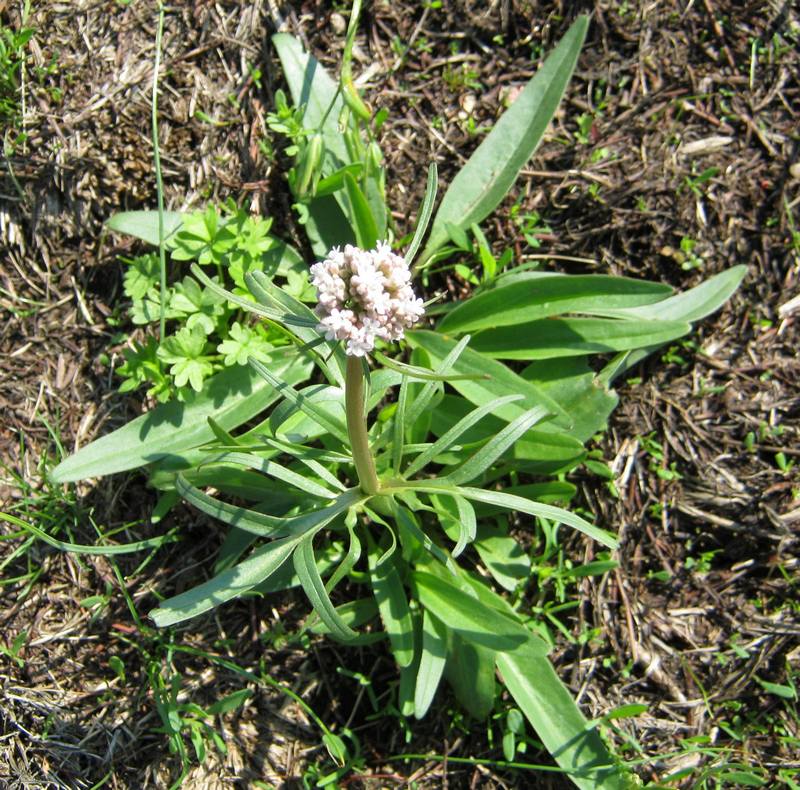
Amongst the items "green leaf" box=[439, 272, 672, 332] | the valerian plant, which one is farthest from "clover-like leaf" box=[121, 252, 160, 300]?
"green leaf" box=[439, 272, 672, 332]

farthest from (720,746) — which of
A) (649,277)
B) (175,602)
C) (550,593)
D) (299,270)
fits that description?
(299,270)

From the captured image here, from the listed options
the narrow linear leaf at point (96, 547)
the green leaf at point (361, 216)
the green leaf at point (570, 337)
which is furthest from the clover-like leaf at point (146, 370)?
the green leaf at point (570, 337)

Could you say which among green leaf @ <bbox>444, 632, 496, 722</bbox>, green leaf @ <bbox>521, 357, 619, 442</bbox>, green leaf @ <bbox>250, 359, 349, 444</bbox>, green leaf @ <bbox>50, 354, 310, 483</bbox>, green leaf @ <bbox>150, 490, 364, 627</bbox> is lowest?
green leaf @ <bbox>444, 632, 496, 722</bbox>

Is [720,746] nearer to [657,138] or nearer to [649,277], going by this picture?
[649,277]

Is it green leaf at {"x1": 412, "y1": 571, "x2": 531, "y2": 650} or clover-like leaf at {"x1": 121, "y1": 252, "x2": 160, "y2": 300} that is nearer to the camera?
green leaf at {"x1": 412, "y1": 571, "x2": 531, "y2": 650}

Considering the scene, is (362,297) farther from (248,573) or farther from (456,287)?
(456,287)

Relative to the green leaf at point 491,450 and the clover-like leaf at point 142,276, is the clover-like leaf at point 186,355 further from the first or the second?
the green leaf at point 491,450

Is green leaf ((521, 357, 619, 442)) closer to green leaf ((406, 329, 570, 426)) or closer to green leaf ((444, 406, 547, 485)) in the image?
green leaf ((406, 329, 570, 426))
